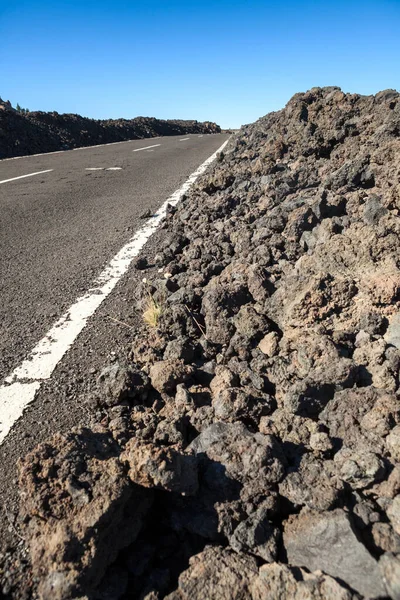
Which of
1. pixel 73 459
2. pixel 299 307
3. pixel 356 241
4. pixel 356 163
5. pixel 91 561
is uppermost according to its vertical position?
pixel 356 163

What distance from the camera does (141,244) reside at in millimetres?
4102

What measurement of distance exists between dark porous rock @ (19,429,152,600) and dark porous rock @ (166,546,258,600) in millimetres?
214

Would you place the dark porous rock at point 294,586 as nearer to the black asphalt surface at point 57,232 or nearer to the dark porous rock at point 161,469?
the dark porous rock at point 161,469

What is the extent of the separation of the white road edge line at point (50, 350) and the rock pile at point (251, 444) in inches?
14.2

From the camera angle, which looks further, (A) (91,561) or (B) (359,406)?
(B) (359,406)

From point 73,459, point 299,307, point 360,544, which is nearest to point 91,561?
point 73,459

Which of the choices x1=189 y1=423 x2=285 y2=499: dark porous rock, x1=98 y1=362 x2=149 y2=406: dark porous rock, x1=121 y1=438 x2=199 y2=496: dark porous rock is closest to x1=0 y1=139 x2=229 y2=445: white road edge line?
x1=98 y1=362 x2=149 y2=406: dark porous rock

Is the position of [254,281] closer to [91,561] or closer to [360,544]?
[360,544]

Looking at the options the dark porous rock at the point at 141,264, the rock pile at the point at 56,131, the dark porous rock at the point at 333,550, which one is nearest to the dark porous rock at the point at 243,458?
the dark porous rock at the point at 333,550

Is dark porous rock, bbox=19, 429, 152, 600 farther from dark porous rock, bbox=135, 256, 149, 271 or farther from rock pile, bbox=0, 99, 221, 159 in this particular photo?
rock pile, bbox=0, 99, 221, 159

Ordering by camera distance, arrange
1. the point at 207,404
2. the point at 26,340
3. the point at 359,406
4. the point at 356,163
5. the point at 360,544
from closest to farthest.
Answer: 1. the point at 360,544
2. the point at 359,406
3. the point at 207,404
4. the point at 26,340
5. the point at 356,163

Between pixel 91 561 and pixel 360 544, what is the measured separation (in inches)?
31.2

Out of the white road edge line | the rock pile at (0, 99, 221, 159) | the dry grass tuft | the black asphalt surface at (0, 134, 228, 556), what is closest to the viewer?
the black asphalt surface at (0, 134, 228, 556)

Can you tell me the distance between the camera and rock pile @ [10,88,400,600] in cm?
120
